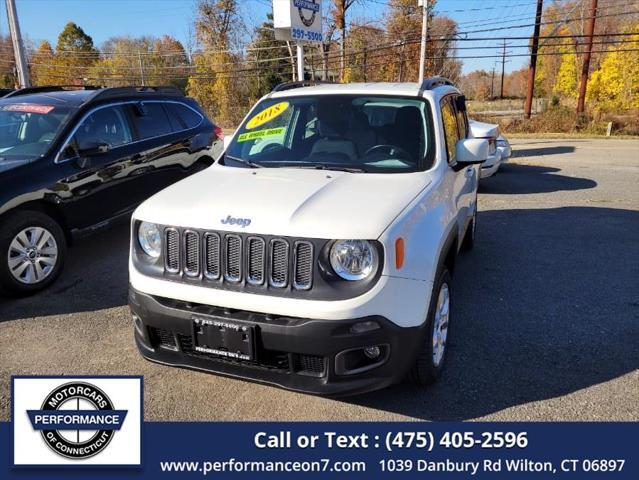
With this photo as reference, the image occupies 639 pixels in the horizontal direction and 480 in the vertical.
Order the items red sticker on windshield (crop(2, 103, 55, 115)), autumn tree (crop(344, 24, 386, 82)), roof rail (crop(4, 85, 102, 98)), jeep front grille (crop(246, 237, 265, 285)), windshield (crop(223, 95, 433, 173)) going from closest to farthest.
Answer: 1. jeep front grille (crop(246, 237, 265, 285))
2. windshield (crop(223, 95, 433, 173))
3. red sticker on windshield (crop(2, 103, 55, 115))
4. roof rail (crop(4, 85, 102, 98))
5. autumn tree (crop(344, 24, 386, 82))

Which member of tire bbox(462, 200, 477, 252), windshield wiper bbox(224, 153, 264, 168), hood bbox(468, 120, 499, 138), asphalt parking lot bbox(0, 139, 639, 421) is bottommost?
Result: asphalt parking lot bbox(0, 139, 639, 421)

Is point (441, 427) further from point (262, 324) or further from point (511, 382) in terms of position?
point (262, 324)

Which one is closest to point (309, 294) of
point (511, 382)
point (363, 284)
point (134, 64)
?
point (363, 284)

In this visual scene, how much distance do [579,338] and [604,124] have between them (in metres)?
23.9

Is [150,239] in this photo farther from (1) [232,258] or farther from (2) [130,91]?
(2) [130,91]

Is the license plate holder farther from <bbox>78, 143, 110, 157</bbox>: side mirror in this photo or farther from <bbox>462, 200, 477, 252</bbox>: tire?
<bbox>462, 200, 477, 252</bbox>: tire

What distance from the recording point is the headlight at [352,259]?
2.65m

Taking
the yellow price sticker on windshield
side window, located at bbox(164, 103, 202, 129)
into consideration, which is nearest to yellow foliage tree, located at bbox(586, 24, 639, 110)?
side window, located at bbox(164, 103, 202, 129)

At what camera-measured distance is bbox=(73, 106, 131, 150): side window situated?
215 inches

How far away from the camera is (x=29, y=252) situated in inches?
188

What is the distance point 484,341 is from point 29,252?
4.11 metres

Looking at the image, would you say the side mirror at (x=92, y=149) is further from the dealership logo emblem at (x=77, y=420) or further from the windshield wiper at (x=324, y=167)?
the dealership logo emblem at (x=77, y=420)

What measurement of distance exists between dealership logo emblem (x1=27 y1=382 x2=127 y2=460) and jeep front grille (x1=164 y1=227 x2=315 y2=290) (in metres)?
0.83

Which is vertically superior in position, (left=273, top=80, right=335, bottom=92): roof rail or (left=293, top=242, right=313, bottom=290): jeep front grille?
(left=273, top=80, right=335, bottom=92): roof rail
